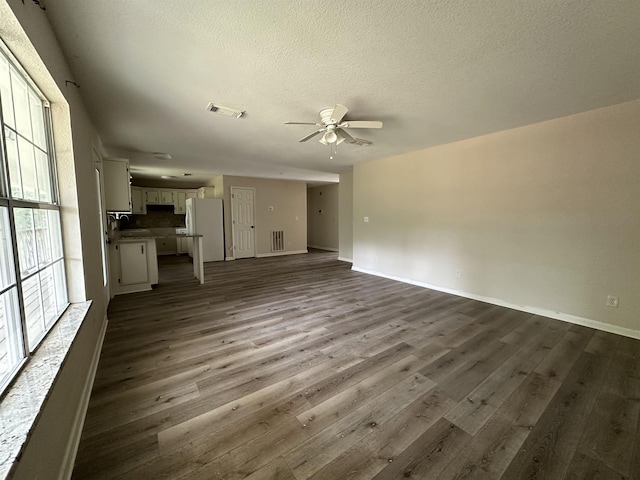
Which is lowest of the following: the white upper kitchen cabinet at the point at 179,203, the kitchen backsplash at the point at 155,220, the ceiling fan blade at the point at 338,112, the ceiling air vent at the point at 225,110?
the kitchen backsplash at the point at 155,220

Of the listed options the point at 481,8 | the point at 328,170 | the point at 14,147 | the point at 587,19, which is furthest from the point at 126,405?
the point at 328,170

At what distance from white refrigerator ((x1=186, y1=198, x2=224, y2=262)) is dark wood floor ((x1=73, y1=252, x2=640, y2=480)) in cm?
383

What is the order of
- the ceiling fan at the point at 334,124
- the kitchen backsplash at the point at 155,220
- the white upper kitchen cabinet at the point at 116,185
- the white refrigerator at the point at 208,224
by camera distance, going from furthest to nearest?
the kitchen backsplash at the point at 155,220 < the white refrigerator at the point at 208,224 < the white upper kitchen cabinet at the point at 116,185 < the ceiling fan at the point at 334,124

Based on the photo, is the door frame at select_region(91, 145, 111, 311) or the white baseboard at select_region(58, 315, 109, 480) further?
the door frame at select_region(91, 145, 111, 311)

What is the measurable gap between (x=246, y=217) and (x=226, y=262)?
1458mm

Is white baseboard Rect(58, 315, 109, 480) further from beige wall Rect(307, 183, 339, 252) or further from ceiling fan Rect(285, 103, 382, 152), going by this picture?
beige wall Rect(307, 183, 339, 252)

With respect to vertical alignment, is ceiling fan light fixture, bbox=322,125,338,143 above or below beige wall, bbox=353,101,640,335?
above

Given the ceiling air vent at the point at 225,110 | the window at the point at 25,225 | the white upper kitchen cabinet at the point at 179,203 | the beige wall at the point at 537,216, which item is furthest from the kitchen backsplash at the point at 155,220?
the beige wall at the point at 537,216

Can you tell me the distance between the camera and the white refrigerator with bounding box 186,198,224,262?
6758 mm

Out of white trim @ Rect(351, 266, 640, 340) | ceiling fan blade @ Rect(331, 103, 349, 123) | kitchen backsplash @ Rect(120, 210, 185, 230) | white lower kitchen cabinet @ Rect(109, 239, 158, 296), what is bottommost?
white trim @ Rect(351, 266, 640, 340)

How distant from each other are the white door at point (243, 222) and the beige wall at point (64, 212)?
4.91 meters

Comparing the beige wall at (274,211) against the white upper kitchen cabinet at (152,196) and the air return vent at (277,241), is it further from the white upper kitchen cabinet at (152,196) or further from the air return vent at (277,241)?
the white upper kitchen cabinet at (152,196)

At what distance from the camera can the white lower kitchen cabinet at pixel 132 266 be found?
4.07 metres

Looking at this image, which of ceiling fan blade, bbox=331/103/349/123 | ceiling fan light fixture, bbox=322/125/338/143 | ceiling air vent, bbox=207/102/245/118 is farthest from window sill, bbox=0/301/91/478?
ceiling fan light fixture, bbox=322/125/338/143
